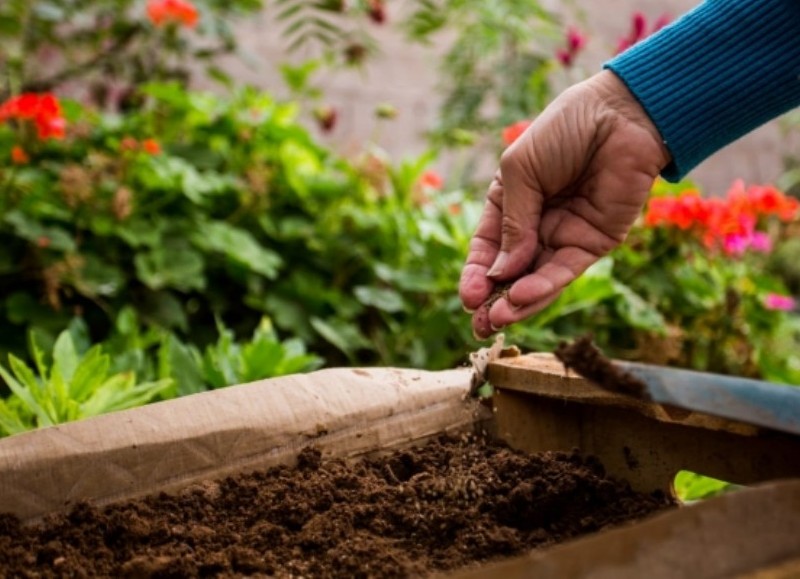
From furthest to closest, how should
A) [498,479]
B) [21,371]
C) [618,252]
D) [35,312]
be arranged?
[618,252] → [35,312] → [21,371] → [498,479]

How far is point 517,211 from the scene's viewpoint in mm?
1354

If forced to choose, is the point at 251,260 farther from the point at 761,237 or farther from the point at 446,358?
the point at 761,237

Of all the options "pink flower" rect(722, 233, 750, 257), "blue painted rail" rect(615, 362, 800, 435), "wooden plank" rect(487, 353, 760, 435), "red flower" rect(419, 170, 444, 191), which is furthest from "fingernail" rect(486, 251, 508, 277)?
"red flower" rect(419, 170, 444, 191)

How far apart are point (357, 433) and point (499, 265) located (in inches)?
12.8

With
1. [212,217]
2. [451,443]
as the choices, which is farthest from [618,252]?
[451,443]

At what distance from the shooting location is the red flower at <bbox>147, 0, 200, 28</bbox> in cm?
281

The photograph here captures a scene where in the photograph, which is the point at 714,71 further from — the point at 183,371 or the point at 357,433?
the point at 183,371

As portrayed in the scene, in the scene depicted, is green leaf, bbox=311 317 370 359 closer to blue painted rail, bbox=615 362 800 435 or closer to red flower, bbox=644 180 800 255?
red flower, bbox=644 180 800 255

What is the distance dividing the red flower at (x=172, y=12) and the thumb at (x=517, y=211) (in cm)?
180

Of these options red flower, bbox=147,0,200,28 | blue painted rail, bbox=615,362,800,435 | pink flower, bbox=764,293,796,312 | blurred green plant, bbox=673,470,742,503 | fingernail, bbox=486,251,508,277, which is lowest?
blurred green plant, bbox=673,470,742,503

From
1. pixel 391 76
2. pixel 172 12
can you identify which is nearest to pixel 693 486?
pixel 172 12

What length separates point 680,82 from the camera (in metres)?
1.36

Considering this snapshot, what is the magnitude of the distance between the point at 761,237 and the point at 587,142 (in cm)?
161

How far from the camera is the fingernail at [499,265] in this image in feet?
4.46
